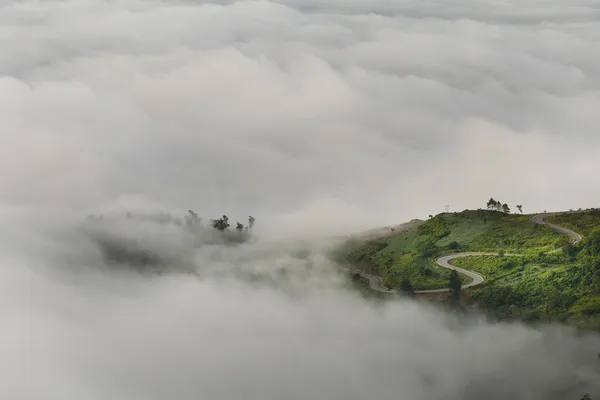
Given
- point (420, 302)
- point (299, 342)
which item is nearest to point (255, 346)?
point (299, 342)

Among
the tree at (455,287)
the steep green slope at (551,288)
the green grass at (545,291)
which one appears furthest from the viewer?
the tree at (455,287)

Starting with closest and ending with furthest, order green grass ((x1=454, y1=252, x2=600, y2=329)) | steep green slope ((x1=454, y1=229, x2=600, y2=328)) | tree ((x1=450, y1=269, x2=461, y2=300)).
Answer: green grass ((x1=454, y1=252, x2=600, y2=329)) → steep green slope ((x1=454, y1=229, x2=600, y2=328)) → tree ((x1=450, y1=269, x2=461, y2=300))

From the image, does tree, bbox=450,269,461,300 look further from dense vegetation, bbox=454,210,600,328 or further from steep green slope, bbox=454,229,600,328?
steep green slope, bbox=454,229,600,328

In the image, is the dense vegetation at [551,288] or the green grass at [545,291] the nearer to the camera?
the green grass at [545,291]

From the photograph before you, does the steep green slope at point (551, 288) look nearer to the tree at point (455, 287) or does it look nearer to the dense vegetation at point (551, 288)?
the dense vegetation at point (551, 288)

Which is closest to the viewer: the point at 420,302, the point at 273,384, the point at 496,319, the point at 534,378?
the point at 534,378

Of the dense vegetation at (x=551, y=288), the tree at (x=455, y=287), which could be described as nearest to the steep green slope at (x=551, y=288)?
the dense vegetation at (x=551, y=288)

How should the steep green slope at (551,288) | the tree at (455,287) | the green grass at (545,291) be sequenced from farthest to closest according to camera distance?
the tree at (455,287) → the steep green slope at (551,288) → the green grass at (545,291)

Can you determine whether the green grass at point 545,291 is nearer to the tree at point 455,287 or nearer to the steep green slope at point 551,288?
the steep green slope at point 551,288

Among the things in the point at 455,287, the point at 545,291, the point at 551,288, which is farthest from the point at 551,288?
the point at 455,287

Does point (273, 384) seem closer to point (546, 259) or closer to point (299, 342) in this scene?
point (299, 342)

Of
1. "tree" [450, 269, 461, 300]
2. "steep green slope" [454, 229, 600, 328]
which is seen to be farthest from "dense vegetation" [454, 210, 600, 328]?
"tree" [450, 269, 461, 300]
